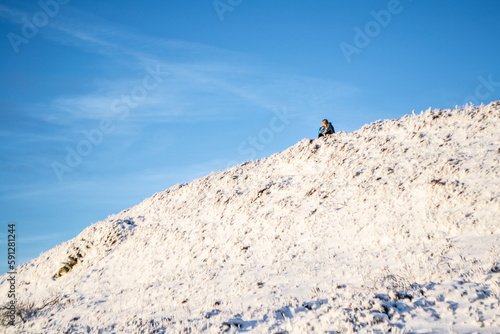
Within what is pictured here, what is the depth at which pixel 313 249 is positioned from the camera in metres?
15.4

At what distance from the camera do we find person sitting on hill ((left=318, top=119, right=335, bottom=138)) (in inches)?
1084

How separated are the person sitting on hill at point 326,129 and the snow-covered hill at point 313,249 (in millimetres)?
1361

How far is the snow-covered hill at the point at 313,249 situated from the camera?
9.05 meters

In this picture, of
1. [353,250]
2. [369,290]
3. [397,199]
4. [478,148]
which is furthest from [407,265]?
[478,148]

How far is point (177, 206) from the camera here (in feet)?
89.1

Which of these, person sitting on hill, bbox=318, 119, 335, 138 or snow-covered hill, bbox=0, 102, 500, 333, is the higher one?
person sitting on hill, bbox=318, 119, 335, 138

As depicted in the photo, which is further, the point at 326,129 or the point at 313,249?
the point at 326,129

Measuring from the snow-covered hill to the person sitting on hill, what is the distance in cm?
136

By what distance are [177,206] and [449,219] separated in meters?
19.6

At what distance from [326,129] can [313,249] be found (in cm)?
1433

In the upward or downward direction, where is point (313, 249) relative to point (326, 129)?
downward

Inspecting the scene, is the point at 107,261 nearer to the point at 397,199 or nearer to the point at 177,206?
the point at 177,206

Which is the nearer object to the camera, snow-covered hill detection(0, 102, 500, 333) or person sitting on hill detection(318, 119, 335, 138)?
snow-covered hill detection(0, 102, 500, 333)

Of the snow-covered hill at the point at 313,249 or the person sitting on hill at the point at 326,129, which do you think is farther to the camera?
the person sitting on hill at the point at 326,129
